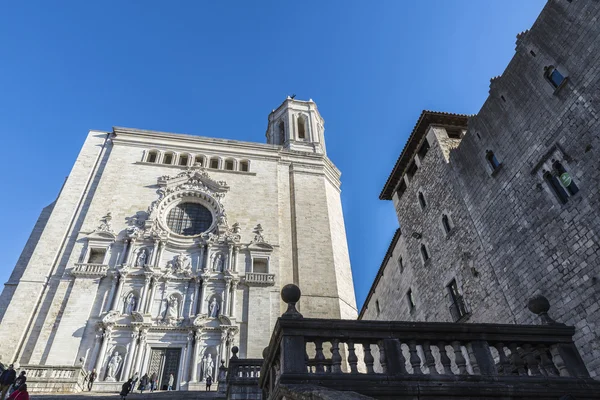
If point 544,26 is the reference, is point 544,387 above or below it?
below

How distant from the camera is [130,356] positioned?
1853 cm

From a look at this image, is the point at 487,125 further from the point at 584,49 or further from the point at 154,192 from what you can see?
the point at 154,192

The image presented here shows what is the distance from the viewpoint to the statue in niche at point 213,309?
20766 millimetres

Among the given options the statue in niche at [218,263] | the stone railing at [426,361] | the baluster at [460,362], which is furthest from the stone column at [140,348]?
the baluster at [460,362]

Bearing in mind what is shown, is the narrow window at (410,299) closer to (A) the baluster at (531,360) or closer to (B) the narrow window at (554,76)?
(B) the narrow window at (554,76)

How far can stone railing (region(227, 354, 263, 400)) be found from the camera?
38.1 ft

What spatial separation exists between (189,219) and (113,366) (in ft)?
33.1

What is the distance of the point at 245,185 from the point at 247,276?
26.6 ft

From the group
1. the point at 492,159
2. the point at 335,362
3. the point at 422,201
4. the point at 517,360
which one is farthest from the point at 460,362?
the point at 422,201

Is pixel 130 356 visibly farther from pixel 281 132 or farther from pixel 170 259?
pixel 281 132

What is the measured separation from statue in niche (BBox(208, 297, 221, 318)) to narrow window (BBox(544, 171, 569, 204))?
16.5m

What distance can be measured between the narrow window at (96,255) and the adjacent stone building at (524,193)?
17.4m

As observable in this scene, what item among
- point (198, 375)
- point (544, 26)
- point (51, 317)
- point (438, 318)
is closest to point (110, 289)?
point (51, 317)

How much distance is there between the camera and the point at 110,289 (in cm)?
2081
